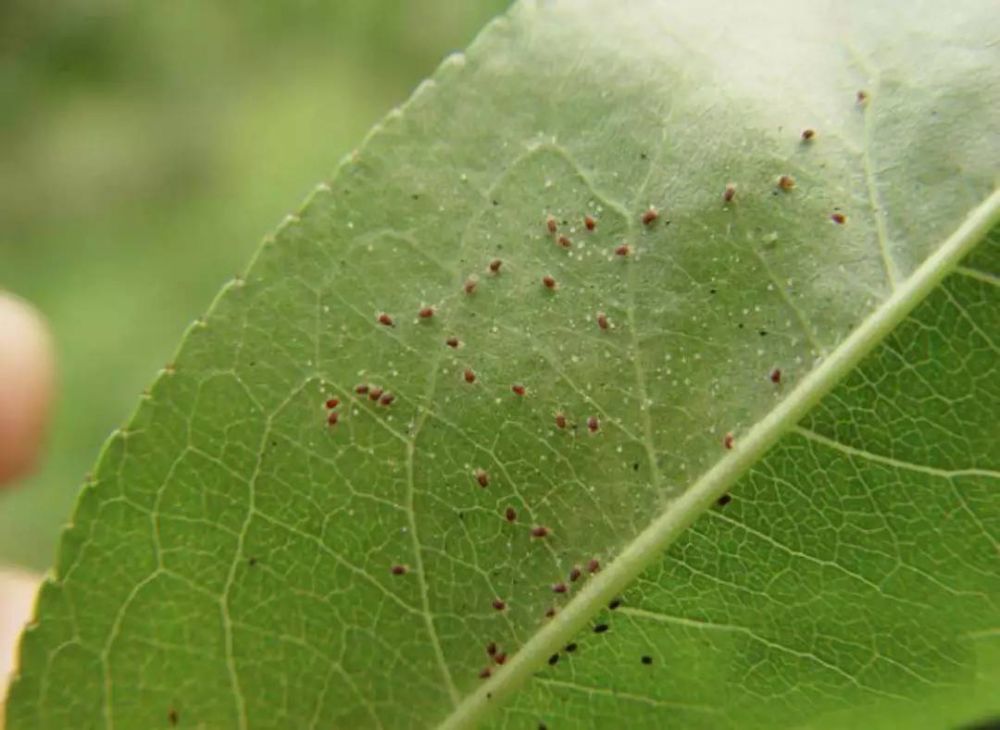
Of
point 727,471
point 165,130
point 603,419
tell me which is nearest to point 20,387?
point 603,419

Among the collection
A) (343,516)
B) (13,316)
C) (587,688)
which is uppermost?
(13,316)

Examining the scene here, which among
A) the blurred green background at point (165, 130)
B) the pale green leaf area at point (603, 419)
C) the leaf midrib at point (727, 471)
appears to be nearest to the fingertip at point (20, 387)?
the blurred green background at point (165, 130)

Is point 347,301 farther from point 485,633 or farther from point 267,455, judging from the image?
point 485,633

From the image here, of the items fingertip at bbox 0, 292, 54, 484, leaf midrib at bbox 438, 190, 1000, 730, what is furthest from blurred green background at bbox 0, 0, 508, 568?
leaf midrib at bbox 438, 190, 1000, 730

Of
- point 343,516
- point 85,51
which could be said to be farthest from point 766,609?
point 85,51

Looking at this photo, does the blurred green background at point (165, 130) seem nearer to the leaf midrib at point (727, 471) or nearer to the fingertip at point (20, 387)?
the fingertip at point (20, 387)

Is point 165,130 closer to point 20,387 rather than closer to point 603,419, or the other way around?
point 20,387
